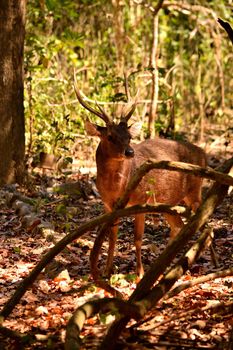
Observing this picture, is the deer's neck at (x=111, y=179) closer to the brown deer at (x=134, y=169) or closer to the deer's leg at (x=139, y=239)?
the brown deer at (x=134, y=169)

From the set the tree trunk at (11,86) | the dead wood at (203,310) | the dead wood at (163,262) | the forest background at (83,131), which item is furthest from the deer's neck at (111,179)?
the tree trunk at (11,86)

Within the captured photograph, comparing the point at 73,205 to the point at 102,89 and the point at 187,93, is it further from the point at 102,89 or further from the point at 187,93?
the point at 187,93

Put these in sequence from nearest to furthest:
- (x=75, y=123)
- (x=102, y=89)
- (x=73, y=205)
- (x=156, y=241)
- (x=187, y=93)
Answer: (x=156, y=241) → (x=73, y=205) → (x=75, y=123) → (x=102, y=89) → (x=187, y=93)

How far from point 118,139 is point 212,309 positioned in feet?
7.17

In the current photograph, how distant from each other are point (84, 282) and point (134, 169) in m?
1.42

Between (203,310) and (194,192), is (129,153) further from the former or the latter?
(203,310)

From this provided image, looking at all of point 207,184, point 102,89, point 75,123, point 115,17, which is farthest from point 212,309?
point 115,17

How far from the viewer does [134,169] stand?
23.6 feet

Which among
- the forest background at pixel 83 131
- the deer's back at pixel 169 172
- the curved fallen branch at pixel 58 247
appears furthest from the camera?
the deer's back at pixel 169 172

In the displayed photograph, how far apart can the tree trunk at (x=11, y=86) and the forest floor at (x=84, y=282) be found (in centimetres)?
35

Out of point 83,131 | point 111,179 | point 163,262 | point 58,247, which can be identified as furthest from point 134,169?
point 83,131

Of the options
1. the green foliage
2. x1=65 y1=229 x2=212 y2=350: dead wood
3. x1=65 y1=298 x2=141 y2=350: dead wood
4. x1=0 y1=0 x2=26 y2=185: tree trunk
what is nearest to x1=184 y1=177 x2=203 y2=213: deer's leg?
x1=0 y1=0 x2=26 y2=185: tree trunk

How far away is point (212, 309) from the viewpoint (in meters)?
4.96

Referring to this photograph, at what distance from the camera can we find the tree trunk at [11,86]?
9477 mm
